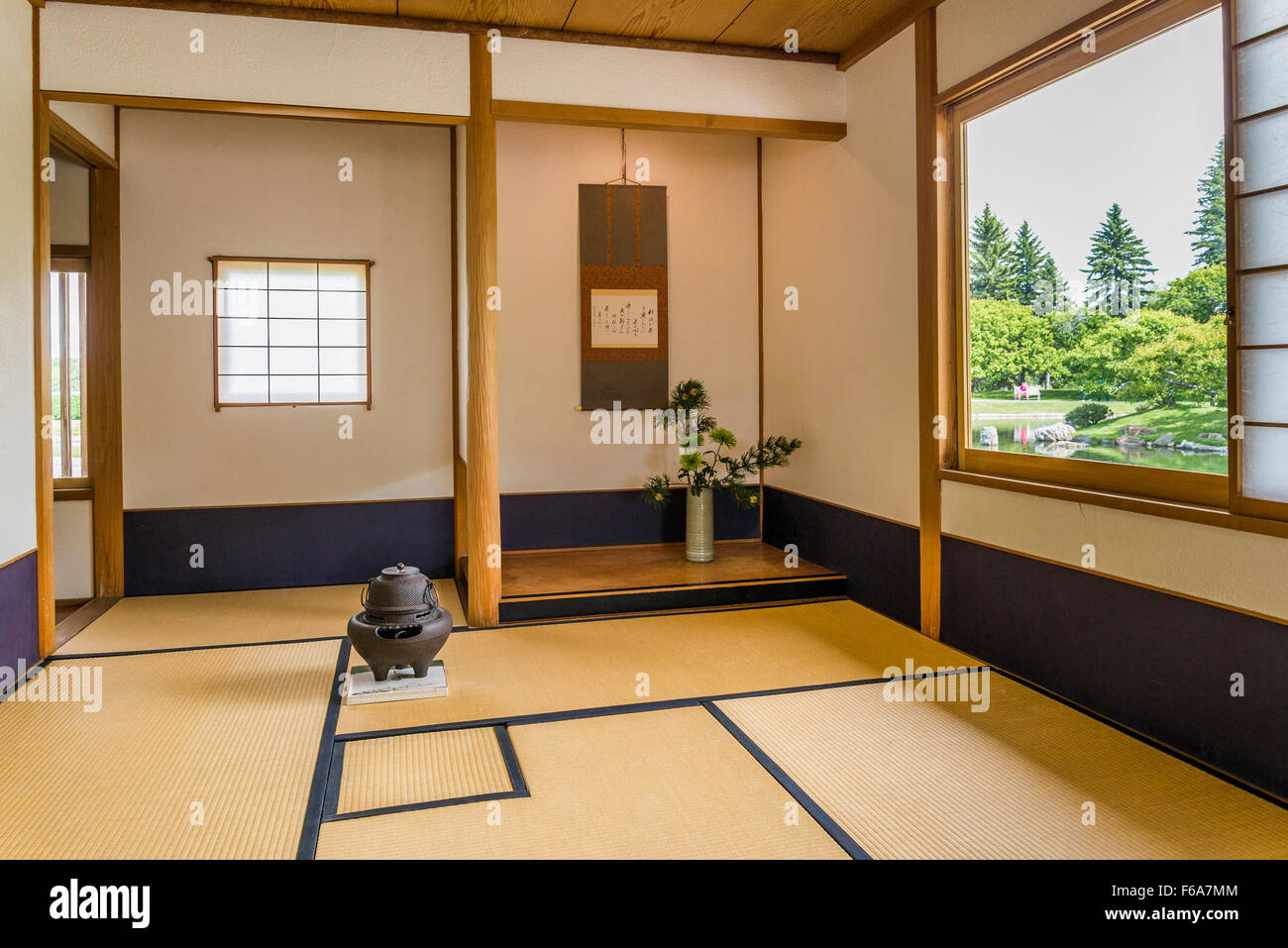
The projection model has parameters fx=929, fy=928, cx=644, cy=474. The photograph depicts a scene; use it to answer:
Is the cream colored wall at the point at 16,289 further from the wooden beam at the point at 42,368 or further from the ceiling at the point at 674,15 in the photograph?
the ceiling at the point at 674,15

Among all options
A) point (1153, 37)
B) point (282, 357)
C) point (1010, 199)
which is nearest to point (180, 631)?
point (282, 357)

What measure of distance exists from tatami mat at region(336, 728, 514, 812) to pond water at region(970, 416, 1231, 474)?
2.35 metres

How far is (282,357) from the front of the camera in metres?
5.61

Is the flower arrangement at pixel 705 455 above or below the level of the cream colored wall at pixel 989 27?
below

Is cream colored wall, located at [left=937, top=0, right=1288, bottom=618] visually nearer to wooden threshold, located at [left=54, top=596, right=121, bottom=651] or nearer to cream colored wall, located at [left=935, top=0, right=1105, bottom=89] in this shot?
cream colored wall, located at [left=935, top=0, right=1105, bottom=89]

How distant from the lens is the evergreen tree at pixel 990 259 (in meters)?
3.83

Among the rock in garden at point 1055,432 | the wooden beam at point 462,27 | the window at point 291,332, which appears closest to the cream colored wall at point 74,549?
the window at point 291,332

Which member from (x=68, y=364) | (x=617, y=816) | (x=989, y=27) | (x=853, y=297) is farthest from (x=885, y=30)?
(x=68, y=364)

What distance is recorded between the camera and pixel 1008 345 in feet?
12.5

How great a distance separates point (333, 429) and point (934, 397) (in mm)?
3541

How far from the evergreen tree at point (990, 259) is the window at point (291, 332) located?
3536mm

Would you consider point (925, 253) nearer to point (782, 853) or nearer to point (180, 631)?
point (782, 853)

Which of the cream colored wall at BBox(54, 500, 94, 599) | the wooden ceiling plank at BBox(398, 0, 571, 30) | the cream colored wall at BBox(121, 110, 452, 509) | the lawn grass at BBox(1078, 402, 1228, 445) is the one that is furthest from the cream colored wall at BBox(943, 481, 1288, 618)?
the cream colored wall at BBox(54, 500, 94, 599)

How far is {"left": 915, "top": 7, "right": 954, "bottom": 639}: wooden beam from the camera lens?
4156mm
